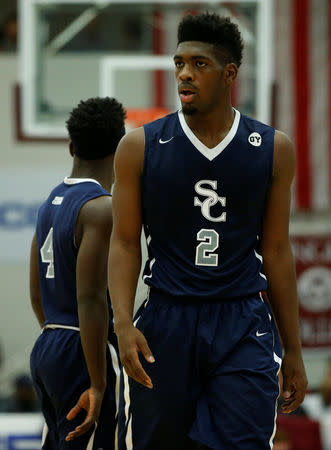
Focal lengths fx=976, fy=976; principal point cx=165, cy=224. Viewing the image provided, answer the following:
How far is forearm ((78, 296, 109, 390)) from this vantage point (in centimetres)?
416

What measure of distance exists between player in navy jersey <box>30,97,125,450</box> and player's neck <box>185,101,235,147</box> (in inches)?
28.7

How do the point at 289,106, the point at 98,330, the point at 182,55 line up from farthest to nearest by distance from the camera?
the point at 289,106 → the point at 98,330 → the point at 182,55

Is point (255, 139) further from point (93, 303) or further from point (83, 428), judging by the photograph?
point (83, 428)

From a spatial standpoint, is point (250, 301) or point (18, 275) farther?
point (18, 275)

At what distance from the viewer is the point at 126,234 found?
12.2 feet

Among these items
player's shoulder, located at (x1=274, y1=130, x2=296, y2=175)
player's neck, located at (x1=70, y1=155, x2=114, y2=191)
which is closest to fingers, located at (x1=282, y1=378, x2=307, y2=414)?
player's shoulder, located at (x1=274, y1=130, x2=296, y2=175)

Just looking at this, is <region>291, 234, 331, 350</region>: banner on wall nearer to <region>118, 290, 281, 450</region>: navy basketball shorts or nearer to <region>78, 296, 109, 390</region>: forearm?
<region>78, 296, 109, 390</region>: forearm

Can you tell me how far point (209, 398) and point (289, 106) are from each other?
955 centimetres

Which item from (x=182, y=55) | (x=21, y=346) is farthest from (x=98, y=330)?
(x=21, y=346)

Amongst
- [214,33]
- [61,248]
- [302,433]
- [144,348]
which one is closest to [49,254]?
[61,248]

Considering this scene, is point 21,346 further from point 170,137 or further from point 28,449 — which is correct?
point 170,137

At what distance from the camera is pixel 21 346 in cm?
1296

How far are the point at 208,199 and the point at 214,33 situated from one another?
2.03 ft

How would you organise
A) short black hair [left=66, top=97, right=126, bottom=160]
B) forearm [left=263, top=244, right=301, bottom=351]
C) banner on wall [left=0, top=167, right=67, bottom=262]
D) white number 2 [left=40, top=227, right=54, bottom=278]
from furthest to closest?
banner on wall [left=0, top=167, right=67, bottom=262] < short black hair [left=66, top=97, right=126, bottom=160] < white number 2 [left=40, top=227, right=54, bottom=278] < forearm [left=263, top=244, right=301, bottom=351]
